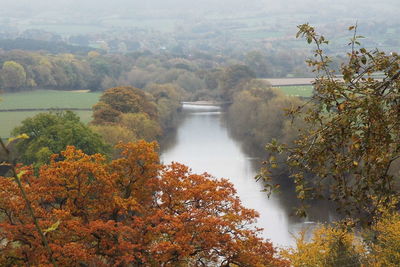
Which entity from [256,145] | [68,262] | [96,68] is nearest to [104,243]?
[68,262]

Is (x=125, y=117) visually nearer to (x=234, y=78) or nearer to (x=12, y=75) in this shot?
(x=234, y=78)

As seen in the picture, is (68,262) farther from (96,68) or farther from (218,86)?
(96,68)

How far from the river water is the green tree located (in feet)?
74.8

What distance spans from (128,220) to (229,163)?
27.5 meters

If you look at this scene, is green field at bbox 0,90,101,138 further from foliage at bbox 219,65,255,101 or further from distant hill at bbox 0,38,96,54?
distant hill at bbox 0,38,96,54

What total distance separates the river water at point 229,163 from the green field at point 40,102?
10295mm

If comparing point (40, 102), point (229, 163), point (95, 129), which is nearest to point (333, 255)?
point (95, 129)

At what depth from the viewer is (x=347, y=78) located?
654cm

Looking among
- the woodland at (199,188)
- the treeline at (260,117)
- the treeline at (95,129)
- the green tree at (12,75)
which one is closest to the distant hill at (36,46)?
the green tree at (12,75)

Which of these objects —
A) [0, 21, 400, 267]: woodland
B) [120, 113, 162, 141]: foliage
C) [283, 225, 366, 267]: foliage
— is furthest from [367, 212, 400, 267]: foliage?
[120, 113, 162, 141]: foliage

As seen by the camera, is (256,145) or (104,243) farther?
(256,145)

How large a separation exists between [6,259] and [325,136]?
1158 cm

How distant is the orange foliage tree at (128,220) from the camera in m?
16.2

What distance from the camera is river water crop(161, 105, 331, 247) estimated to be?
30.6 metres
